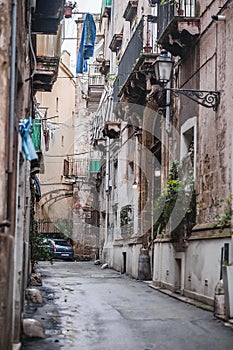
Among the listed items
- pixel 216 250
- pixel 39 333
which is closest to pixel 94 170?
pixel 216 250

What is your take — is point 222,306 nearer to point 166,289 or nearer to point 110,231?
point 166,289

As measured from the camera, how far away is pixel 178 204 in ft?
57.8

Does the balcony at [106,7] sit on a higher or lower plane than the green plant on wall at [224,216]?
higher

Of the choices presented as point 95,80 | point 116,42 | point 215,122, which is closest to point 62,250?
point 95,80

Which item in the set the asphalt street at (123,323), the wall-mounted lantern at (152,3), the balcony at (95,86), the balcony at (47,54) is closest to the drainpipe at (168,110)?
the balcony at (47,54)

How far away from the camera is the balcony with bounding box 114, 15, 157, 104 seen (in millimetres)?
22219

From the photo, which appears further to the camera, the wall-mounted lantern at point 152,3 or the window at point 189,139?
the wall-mounted lantern at point 152,3

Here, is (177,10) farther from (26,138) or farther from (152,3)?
(26,138)

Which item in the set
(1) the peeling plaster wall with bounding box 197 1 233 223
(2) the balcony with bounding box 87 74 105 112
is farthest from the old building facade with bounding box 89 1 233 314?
(2) the balcony with bounding box 87 74 105 112

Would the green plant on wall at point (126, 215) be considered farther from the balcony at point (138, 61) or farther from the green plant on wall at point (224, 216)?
the green plant on wall at point (224, 216)

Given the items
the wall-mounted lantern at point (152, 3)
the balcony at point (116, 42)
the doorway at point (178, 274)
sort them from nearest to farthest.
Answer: the doorway at point (178, 274) < the wall-mounted lantern at point (152, 3) < the balcony at point (116, 42)

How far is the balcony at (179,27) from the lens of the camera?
57.2 ft

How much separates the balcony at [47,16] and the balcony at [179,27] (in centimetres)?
311

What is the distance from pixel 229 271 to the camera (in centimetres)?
1264
